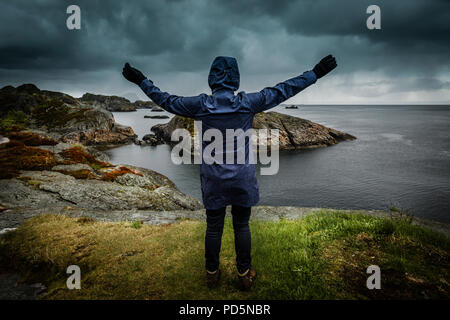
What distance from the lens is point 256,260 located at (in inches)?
188

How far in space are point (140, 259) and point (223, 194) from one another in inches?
119

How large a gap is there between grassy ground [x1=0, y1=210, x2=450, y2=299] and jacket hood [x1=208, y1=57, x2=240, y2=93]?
3558mm

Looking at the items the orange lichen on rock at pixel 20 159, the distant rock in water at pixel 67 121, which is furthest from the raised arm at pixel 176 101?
the distant rock in water at pixel 67 121

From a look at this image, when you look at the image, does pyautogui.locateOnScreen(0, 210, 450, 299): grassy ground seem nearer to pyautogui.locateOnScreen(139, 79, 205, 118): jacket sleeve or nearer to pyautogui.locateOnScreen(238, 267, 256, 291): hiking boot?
pyautogui.locateOnScreen(238, 267, 256, 291): hiking boot

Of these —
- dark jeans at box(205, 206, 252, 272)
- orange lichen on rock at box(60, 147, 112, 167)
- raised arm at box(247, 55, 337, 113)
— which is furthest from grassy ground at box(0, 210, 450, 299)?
orange lichen on rock at box(60, 147, 112, 167)

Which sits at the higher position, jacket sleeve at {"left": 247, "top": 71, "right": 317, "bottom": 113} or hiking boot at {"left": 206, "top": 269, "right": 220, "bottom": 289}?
jacket sleeve at {"left": 247, "top": 71, "right": 317, "bottom": 113}

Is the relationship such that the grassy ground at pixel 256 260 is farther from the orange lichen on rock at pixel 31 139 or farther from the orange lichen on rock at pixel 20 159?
the orange lichen on rock at pixel 31 139

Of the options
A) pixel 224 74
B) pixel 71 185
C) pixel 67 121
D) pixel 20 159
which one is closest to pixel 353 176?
pixel 71 185

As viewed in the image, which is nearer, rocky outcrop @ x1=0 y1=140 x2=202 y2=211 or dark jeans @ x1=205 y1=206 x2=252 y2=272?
dark jeans @ x1=205 y1=206 x2=252 y2=272

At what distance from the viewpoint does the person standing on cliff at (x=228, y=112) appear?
3.46 metres

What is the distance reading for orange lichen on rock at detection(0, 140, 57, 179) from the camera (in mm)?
13761

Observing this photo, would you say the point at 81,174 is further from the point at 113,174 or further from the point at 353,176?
the point at 353,176
